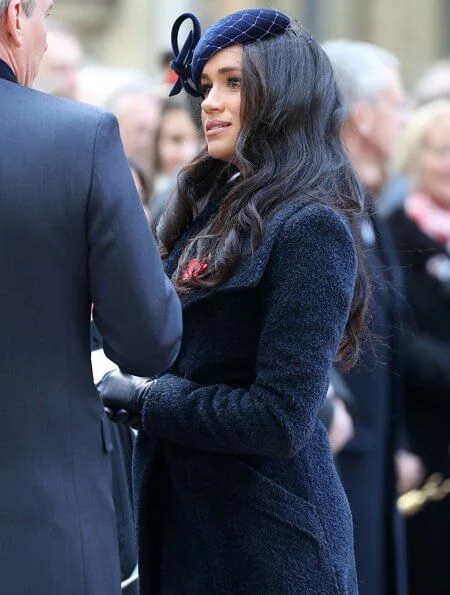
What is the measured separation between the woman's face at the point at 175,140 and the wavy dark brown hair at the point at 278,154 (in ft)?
9.65

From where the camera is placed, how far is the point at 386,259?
4219 millimetres

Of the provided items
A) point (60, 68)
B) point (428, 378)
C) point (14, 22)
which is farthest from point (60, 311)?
point (60, 68)

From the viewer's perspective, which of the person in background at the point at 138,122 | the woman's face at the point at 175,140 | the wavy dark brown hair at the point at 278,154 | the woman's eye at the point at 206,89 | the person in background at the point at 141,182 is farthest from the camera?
the person in background at the point at 138,122

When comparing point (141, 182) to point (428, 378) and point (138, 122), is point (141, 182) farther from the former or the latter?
point (138, 122)

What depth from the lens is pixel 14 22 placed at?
2496mm

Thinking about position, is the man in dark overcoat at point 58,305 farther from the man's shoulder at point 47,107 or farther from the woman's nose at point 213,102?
the woman's nose at point 213,102

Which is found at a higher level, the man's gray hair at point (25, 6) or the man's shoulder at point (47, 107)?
the man's gray hair at point (25, 6)

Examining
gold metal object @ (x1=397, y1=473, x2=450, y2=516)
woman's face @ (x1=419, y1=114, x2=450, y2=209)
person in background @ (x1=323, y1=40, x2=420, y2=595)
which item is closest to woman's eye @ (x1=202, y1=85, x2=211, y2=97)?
person in background @ (x1=323, y1=40, x2=420, y2=595)

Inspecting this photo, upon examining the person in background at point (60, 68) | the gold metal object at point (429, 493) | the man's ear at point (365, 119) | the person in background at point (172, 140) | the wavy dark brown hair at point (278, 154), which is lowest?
the gold metal object at point (429, 493)

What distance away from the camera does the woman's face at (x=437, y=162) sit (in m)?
5.27

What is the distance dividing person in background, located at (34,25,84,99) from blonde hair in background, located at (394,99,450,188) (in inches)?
51.8

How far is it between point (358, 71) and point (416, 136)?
564 mm

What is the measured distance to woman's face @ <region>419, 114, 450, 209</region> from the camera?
5270 mm

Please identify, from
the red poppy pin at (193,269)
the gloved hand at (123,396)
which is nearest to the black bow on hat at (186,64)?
the red poppy pin at (193,269)
